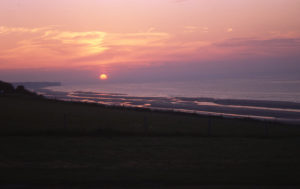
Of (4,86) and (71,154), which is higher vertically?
(4,86)

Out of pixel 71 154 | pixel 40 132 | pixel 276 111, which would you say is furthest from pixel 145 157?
pixel 276 111

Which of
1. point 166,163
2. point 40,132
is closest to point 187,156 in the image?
point 166,163

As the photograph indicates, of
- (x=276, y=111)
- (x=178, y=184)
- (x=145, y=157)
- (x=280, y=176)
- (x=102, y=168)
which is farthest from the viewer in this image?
(x=276, y=111)

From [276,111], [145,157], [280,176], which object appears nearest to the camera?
[280,176]

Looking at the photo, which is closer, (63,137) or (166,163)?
(166,163)

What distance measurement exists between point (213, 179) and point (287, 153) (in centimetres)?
532

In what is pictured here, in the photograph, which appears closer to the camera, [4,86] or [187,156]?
[187,156]

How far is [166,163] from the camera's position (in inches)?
346

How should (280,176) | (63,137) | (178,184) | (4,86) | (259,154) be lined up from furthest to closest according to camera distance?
(4,86) → (63,137) → (259,154) → (280,176) → (178,184)

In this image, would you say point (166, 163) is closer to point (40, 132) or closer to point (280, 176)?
point (280, 176)

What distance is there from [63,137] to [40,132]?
139cm

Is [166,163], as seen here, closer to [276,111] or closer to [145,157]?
[145,157]

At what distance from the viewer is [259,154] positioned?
410 inches

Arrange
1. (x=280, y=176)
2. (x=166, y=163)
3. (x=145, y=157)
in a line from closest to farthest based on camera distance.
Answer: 1. (x=280, y=176)
2. (x=166, y=163)
3. (x=145, y=157)
